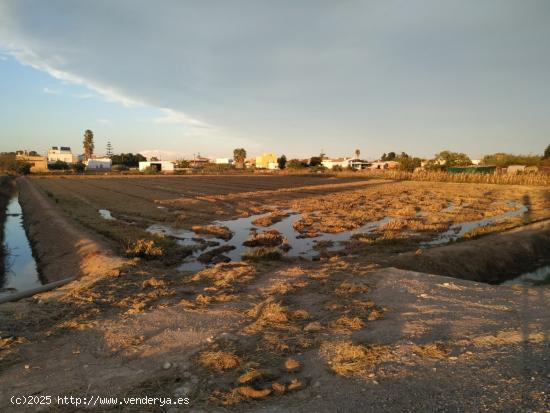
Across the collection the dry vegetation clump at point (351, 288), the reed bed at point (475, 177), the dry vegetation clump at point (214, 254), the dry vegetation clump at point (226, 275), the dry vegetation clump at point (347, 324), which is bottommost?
the dry vegetation clump at point (214, 254)

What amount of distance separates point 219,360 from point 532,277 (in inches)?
538

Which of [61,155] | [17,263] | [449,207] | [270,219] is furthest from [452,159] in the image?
[61,155]

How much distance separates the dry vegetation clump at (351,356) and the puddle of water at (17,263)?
11.5 m

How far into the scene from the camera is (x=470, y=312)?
779 centimetres

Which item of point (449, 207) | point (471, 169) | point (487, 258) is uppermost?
point (471, 169)

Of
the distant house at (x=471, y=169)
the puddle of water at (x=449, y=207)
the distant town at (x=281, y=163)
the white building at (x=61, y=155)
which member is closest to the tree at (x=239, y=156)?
the distant town at (x=281, y=163)

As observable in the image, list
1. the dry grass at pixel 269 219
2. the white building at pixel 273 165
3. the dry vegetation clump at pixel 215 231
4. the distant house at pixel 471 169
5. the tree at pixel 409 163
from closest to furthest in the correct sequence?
1. the dry vegetation clump at pixel 215 231
2. the dry grass at pixel 269 219
3. the distant house at pixel 471 169
4. the tree at pixel 409 163
5. the white building at pixel 273 165

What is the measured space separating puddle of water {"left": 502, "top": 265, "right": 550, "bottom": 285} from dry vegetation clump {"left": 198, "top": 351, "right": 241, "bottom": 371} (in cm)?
1194

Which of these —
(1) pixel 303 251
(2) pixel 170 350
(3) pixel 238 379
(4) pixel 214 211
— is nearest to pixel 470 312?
(3) pixel 238 379

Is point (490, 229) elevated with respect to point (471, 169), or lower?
lower

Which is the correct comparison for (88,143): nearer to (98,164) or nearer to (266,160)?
(98,164)

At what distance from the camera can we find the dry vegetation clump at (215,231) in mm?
20077

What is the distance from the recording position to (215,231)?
21.0 meters

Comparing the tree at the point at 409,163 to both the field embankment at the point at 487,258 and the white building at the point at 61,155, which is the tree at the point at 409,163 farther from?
the white building at the point at 61,155
